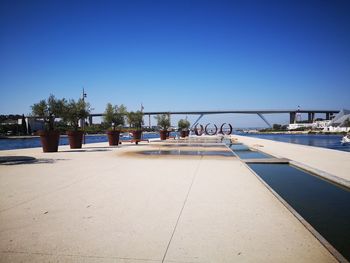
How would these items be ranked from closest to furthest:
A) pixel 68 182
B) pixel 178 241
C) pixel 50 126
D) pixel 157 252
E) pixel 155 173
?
pixel 157 252, pixel 178 241, pixel 68 182, pixel 155 173, pixel 50 126

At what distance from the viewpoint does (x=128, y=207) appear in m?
5.61

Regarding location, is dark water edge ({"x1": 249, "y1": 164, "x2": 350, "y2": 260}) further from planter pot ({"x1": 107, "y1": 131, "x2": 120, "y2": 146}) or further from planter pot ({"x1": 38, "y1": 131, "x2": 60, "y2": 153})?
planter pot ({"x1": 107, "y1": 131, "x2": 120, "y2": 146})

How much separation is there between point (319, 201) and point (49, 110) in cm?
1868

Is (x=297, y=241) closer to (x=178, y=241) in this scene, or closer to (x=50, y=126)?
(x=178, y=241)

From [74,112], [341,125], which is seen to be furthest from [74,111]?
[341,125]

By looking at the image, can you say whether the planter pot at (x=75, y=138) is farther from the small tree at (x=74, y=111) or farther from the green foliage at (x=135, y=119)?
the green foliage at (x=135, y=119)

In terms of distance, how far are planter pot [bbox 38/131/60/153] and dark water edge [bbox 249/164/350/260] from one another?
11903 millimetres

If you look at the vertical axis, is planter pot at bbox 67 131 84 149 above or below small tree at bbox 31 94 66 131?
below

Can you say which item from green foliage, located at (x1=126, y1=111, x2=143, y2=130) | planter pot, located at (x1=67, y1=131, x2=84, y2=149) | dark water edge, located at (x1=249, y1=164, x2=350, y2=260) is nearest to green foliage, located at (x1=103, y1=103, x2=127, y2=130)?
green foliage, located at (x1=126, y1=111, x2=143, y2=130)

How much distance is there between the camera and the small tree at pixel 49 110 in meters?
20.2

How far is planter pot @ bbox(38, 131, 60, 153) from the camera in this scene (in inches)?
672

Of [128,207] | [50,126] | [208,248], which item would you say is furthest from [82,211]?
[50,126]

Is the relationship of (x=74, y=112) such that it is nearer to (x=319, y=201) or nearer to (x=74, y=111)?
(x=74, y=111)

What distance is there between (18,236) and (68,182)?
3979 mm
